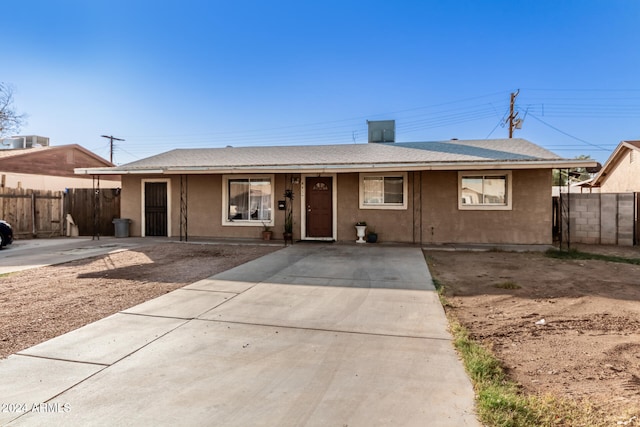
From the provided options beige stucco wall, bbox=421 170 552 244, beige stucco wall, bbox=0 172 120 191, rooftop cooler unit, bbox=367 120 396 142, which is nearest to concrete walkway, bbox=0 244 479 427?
beige stucco wall, bbox=421 170 552 244

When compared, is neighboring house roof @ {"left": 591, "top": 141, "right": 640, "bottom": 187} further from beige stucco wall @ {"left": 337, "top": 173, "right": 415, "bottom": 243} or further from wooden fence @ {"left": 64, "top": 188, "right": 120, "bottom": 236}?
wooden fence @ {"left": 64, "top": 188, "right": 120, "bottom": 236}

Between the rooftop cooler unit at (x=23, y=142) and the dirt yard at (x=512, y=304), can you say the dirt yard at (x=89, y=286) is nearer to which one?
the dirt yard at (x=512, y=304)

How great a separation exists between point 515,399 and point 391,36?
43.4 feet

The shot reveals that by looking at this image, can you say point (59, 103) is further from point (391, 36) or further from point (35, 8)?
point (391, 36)

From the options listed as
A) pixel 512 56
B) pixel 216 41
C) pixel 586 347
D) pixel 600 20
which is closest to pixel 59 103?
pixel 216 41

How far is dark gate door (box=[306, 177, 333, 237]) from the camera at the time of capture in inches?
460

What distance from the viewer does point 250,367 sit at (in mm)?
2871

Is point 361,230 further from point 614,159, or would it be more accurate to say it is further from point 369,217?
point 614,159

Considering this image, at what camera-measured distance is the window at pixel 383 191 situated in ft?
36.8

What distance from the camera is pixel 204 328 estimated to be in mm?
3762

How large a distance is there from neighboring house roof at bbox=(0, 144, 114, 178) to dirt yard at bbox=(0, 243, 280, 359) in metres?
14.6

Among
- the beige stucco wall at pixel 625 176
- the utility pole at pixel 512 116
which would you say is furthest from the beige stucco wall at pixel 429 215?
the utility pole at pixel 512 116

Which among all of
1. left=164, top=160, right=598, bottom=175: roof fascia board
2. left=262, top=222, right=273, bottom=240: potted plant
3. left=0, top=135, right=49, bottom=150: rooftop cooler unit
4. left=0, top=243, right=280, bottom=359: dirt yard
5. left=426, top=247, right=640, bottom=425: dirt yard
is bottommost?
left=426, top=247, right=640, bottom=425: dirt yard

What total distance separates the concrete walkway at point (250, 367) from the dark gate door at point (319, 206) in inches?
263
